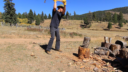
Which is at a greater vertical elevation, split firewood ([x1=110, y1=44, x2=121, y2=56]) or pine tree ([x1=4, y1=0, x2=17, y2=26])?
pine tree ([x1=4, y1=0, x2=17, y2=26])

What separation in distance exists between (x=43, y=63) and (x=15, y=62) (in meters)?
0.85

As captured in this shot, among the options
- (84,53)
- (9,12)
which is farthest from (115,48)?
(9,12)

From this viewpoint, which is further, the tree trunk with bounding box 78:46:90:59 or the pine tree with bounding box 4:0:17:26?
the pine tree with bounding box 4:0:17:26

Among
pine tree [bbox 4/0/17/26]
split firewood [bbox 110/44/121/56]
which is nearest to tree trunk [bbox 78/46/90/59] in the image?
split firewood [bbox 110/44/121/56]

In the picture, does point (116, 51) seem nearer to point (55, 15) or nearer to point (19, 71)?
point (55, 15)

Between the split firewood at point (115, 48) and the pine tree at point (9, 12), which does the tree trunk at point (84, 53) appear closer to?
the split firewood at point (115, 48)

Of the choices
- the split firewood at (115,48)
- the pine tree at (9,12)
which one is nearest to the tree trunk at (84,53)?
the split firewood at (115,48)

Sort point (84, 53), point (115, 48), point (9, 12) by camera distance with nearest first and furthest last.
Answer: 1. point (84, 53)
2. point (115, 48)
3. point (9, 12)

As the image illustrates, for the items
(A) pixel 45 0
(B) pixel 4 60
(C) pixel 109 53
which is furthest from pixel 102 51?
(B) pixel 4 60

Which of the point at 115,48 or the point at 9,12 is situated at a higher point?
the point at 9,12

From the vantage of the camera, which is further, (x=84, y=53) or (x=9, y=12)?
(x=9, y=12)

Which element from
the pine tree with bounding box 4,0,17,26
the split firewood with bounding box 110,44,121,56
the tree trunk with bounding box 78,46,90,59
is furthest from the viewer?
the pine tree with bounding box 4,0,17,26

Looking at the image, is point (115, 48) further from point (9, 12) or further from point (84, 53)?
point (9, 12)

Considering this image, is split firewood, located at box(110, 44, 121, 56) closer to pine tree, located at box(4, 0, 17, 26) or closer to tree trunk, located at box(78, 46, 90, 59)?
tree trunk, located at box(78, 46, 90, 59)
